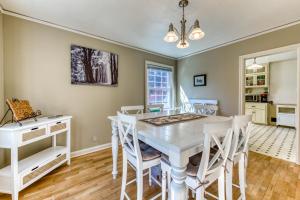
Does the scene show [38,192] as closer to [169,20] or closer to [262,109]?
[169,20]

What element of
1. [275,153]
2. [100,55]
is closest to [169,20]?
[100,55]

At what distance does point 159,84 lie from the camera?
441cm

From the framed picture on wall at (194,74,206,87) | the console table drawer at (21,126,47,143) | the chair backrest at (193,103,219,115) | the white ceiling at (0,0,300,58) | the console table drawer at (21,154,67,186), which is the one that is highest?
the white ceiling at (0,0,300,58)

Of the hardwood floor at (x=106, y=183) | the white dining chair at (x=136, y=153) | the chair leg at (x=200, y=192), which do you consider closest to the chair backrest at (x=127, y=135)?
the white dining chair at (x=136, y=153)

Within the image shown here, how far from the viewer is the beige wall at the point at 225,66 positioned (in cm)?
264

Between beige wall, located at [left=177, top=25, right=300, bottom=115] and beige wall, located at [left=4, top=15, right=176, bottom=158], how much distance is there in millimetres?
1856

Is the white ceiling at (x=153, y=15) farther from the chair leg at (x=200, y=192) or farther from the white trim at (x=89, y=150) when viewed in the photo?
the white trim at (x=89, y=150)

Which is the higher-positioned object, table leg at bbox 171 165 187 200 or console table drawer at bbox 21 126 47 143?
console table drawer at bbox 21 126 47 143

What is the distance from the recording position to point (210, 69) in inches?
149

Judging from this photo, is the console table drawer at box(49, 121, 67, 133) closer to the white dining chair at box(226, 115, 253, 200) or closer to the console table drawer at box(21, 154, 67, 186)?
the console table drawer at box(21, 154, 67, 186)

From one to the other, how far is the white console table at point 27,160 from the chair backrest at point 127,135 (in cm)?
121

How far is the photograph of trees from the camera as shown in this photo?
2.74 meters

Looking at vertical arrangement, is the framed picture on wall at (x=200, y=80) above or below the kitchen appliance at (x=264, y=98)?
above

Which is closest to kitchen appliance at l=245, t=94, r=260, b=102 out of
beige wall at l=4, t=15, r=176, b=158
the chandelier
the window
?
the window
